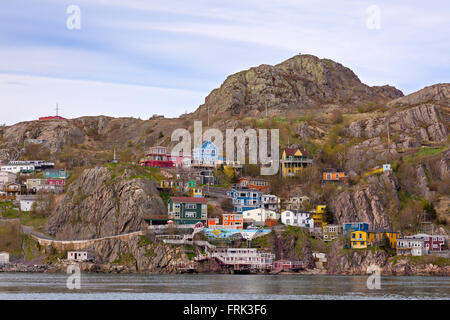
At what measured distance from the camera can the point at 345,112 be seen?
18012 cm

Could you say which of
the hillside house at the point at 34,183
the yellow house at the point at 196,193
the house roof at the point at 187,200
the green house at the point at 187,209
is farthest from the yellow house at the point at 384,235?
the hillside house at the point at 34,183

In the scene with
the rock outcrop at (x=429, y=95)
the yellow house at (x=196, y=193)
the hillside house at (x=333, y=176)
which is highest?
the rock outcrop at (x=429, y=95)

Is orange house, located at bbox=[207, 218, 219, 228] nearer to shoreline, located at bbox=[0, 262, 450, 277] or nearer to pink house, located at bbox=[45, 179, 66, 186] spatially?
shoreline, located at bbox=[0, 262, 450, 277]

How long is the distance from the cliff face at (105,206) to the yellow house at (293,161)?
34.0 m

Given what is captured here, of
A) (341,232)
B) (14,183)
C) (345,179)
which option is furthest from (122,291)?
(14,183)

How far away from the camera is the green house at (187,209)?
4102 inches

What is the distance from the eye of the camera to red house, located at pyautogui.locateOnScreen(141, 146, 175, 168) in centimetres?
12888

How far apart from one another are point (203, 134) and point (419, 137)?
48.8 meters

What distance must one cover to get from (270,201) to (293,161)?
Result: 18580 mm

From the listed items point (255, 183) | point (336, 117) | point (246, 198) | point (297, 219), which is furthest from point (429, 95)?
point (297, 219)

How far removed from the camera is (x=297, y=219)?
356 ft

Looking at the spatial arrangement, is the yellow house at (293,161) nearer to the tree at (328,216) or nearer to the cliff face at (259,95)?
the tree at (328,216)

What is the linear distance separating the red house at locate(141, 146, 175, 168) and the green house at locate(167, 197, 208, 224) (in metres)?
23.8
